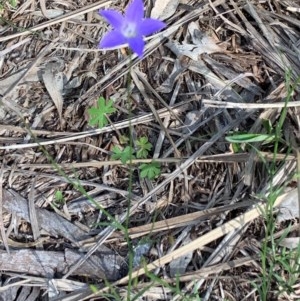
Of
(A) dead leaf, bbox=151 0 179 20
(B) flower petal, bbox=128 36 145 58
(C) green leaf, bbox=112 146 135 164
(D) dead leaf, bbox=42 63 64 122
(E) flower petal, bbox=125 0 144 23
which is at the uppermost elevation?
(E) flower petal, bbox=125 0 144 23

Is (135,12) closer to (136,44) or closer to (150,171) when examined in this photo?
(136,44)

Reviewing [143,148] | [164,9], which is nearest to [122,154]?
[143,148]

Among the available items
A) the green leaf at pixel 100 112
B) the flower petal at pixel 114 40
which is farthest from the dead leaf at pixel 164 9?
the flower petal at pixel 114 40

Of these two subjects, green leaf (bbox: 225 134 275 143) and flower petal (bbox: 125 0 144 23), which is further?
green leaf (bbox: 225 134 275 143)

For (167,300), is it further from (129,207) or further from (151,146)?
(151,146)

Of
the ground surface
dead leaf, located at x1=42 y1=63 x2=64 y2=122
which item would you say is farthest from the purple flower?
dead leaf, located at x1=42 y1=63 x2=64 y2=122

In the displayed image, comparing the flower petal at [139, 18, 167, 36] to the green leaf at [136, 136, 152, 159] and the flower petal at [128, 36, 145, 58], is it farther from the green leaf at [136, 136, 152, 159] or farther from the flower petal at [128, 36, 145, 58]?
the green leaf at [136, 136, 152, 159]
